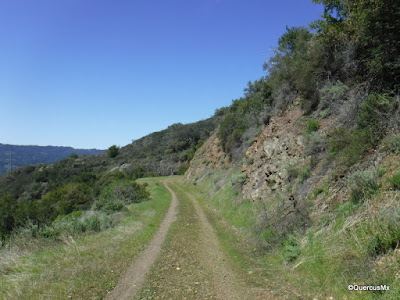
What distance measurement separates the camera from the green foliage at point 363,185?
7375 millimetres

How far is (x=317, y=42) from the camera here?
15.1m

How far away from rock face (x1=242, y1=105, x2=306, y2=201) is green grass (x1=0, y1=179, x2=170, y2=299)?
669cm

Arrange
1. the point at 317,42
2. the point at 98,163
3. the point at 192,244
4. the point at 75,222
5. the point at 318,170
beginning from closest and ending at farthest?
the point at 192,244
the point at 318,170
the point at 75,222
the point at 317,42
the point at 98,163

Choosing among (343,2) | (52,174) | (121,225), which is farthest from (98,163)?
(343,2)

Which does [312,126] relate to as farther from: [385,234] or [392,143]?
[385,234]

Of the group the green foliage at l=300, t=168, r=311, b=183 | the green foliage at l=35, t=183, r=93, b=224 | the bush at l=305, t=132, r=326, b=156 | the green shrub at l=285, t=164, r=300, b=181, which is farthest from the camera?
the green foliage at l=35, t=183, r=93, b=224

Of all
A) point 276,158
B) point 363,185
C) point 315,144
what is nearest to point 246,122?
point 276,158

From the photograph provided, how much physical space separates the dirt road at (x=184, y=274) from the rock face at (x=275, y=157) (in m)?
4.42

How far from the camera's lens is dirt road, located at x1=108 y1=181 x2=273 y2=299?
613cm

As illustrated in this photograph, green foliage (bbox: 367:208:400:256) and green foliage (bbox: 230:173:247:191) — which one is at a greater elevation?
green foliage (bbox: 230:173:247:191)

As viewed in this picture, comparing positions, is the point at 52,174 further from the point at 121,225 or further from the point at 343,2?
the point at 343,2

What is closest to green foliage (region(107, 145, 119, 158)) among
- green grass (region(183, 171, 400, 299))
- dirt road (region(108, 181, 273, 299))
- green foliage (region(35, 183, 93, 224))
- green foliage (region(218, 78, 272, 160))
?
green foliage (region(35, 183, 93, 224))

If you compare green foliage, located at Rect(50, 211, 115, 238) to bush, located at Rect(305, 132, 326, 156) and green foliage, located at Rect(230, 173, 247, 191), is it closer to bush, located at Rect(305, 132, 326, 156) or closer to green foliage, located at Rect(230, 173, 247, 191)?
green foliage, located at Rect(230, 173, 247, 191)

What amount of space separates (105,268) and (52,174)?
259 ft
